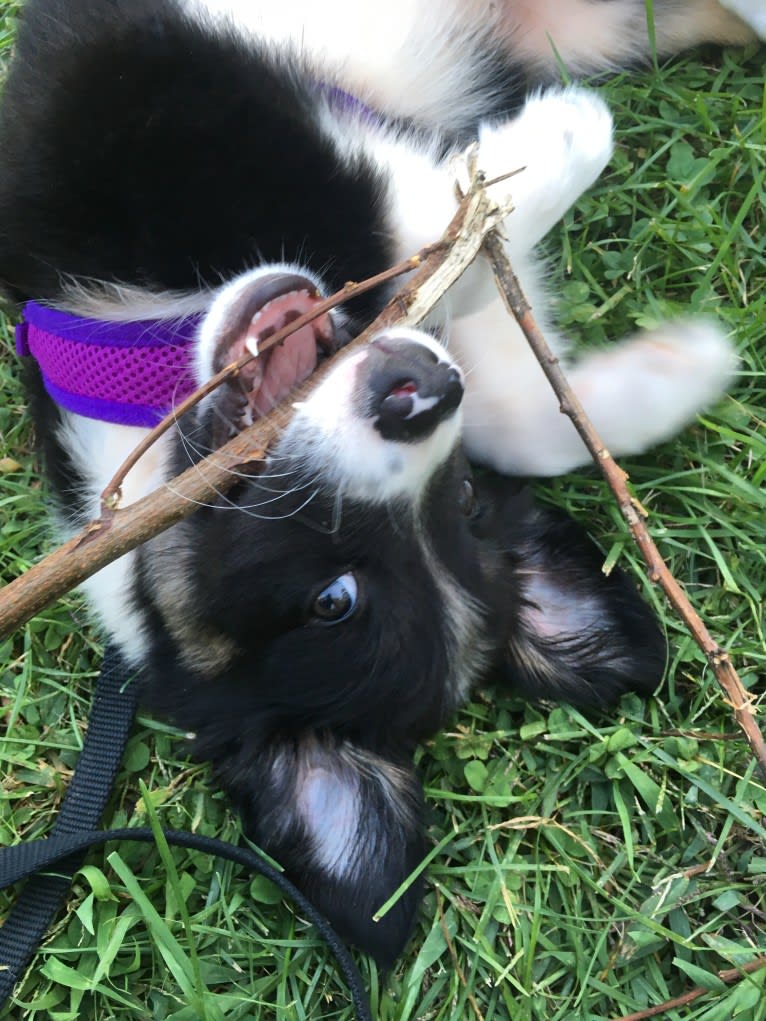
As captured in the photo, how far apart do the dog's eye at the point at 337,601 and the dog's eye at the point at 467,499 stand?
331mm

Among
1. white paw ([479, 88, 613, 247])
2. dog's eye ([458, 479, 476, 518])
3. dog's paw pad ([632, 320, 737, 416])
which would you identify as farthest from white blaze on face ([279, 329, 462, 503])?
dog's paw pad ([632, 320, 737, 416])

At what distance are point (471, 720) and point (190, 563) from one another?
0.96 meters

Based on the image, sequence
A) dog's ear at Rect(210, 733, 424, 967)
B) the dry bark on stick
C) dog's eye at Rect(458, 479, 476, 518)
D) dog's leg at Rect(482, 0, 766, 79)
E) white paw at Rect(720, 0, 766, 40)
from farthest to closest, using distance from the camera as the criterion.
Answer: dog's leg at Rect(482, 0, 766, 79) < white paw at Rect(720, 0, 766, 40) < dog's eye at Rect(458, 479, 476, 518) < dog's ear at Rect(210, 733, 424, 967) < the dry bark on stick

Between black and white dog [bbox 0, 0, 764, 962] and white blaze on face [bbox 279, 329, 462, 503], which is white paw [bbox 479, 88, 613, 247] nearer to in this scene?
black and white dog [bbox 0, 0, 764, 962]

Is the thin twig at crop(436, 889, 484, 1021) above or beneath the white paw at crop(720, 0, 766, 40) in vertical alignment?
beneath

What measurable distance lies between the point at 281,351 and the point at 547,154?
859mm

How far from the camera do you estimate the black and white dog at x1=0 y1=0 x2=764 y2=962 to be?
68.1 inches

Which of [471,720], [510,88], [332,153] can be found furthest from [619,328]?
[471,720]

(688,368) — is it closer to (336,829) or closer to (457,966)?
(336,829)

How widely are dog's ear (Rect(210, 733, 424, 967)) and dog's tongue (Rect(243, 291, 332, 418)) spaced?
2.54 feet

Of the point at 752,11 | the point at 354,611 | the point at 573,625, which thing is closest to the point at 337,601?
the point at 354,611

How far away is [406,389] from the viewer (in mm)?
1563

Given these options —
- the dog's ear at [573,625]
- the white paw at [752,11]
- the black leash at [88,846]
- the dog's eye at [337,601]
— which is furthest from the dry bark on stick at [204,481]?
the white paw at [752,11]

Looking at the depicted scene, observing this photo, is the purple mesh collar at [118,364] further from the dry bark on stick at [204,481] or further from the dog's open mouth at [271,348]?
the dry bark on stick at [204,481]
